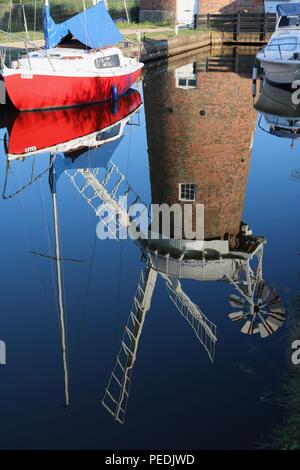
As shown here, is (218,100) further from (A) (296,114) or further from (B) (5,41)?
(B) (5,41)

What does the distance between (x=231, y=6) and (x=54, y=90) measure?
982 inches

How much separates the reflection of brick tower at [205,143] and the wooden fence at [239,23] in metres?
12.9

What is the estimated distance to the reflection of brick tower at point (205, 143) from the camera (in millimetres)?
11867

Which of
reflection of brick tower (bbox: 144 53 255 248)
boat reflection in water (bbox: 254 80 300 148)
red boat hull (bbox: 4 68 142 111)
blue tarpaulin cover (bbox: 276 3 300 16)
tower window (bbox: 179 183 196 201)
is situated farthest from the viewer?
blue tarpaulin cover (bbox: 276 3 300 16)

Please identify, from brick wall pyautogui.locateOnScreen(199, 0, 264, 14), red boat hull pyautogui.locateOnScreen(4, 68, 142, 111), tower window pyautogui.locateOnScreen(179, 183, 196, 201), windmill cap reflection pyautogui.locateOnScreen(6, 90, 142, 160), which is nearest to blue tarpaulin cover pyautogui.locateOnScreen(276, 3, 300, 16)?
windmill cap reflection pyautogui.locateOnScreen(6, 90, 142, 160)

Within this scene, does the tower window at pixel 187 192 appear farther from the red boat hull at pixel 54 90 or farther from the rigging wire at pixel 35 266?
the red boat hull at pixel 54 90

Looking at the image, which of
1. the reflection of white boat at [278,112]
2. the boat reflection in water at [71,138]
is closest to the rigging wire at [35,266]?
the boat reflection in water at [71,138]

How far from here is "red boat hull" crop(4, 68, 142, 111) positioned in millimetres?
17156

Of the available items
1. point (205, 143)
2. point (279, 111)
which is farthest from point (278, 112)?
point (205, 143)

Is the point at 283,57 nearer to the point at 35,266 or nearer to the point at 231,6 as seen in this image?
the point at 35,266

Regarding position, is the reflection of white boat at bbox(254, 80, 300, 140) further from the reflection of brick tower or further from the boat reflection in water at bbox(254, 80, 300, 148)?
the reflection of brick tower

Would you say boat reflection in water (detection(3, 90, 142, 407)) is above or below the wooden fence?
below

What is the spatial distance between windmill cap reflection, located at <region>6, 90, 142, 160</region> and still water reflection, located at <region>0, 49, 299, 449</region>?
108 millimetres

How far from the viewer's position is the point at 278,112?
17.8 metres
